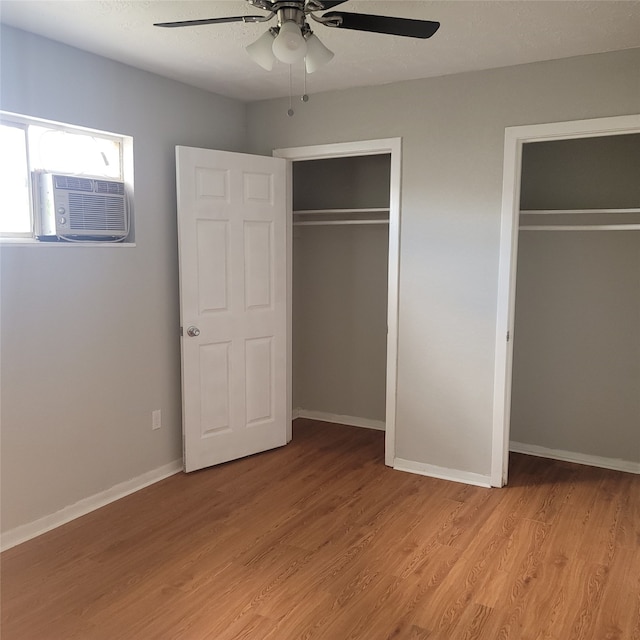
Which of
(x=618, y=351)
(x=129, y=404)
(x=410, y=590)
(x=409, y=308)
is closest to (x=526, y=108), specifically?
(x=409, y=308)

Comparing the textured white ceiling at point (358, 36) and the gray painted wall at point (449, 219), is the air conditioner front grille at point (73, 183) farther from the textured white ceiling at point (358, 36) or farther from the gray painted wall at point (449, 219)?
the gray painted wall at point (449, 219)

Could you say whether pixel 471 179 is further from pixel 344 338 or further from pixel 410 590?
pixel 410 590

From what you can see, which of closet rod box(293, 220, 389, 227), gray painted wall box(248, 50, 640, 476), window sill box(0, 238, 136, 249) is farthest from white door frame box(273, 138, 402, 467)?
window sill box(0, 238, 136, 249)

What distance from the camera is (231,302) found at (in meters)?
3.99

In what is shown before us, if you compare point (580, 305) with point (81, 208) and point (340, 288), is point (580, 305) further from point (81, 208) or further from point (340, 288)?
point (81, 208)

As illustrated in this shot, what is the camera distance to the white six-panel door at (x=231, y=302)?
378 cm

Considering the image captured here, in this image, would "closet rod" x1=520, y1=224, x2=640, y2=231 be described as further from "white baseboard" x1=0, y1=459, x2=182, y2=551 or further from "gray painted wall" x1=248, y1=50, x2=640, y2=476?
"white baseboard" x1=0, y1=459, x2=182, y2=551

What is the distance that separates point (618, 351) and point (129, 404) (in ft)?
10.5

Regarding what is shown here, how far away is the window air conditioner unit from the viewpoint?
121 inches

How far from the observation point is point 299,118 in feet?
13.6

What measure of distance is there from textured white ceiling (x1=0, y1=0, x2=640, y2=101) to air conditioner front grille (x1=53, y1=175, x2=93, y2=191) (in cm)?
69

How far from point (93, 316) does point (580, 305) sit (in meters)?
3.13

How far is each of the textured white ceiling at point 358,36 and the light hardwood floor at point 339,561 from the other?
2.52 meters

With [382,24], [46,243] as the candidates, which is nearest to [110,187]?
[46,243]
